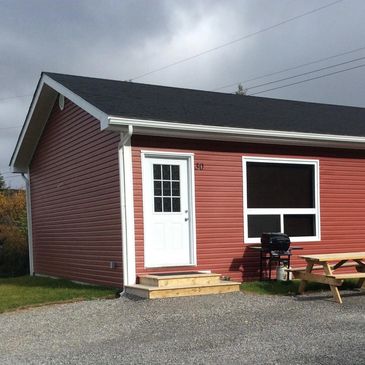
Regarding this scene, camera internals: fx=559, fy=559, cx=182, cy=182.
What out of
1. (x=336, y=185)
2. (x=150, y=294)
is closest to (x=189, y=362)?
(x=150, y=294)

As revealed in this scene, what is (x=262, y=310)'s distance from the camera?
7984 mm

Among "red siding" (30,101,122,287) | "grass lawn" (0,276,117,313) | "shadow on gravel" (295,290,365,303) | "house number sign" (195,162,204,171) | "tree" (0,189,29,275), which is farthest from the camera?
"tree" (0,189,29,275)

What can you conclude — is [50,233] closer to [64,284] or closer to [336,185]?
[64,284]

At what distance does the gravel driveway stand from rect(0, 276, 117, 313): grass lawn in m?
0.58

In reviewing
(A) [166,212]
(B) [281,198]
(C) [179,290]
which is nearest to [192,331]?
(C) [179,290]

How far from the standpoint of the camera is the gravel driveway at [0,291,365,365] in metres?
5.63

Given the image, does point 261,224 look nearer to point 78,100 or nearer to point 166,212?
point 166,212

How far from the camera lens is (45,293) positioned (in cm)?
1055

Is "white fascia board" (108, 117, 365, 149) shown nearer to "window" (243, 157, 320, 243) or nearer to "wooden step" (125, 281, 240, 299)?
"window" (243, 157, 320, 243)

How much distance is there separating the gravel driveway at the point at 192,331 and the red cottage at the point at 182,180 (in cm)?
180

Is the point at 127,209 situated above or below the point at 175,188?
below

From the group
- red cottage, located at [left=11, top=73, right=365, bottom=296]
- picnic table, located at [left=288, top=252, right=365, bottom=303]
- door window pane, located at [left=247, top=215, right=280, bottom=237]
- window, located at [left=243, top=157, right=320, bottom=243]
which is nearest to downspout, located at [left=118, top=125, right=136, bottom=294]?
red cottage, located at [left=11, top=73, right=365, bottom=296]

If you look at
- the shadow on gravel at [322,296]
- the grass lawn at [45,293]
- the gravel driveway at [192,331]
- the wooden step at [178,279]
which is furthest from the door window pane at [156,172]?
the shadow on gravel at [322,296]

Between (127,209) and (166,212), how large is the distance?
0.85 metres
